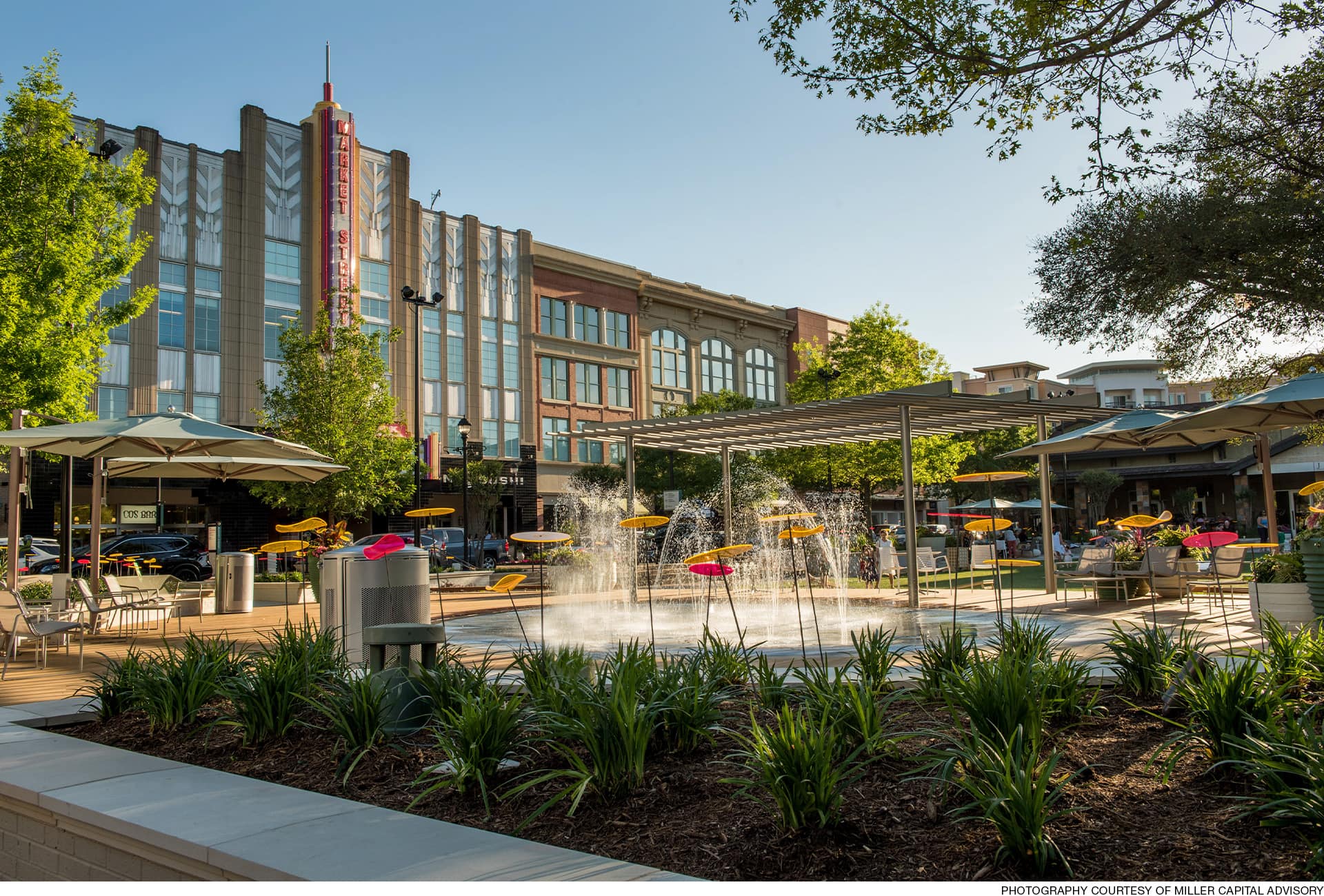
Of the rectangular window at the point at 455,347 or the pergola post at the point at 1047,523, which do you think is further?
the rectangular window at the point at 455,347

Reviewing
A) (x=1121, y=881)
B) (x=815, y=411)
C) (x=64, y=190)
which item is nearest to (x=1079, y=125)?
(x=815, y=411)

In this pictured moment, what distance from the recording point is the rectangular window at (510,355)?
153 feet

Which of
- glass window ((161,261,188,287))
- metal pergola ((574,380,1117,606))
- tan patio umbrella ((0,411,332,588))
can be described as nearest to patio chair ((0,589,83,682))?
tan patio umbrella ((0,411,332,588))

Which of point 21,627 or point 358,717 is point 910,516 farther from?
point 21,627

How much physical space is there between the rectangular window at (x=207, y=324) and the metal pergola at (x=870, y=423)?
24.5 m

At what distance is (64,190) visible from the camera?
1838cm

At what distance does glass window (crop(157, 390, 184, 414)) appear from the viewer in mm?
35494

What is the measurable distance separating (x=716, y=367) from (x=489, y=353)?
669 inches

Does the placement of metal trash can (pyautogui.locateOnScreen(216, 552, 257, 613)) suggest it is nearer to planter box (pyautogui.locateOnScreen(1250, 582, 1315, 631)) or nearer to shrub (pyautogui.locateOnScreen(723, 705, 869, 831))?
shrub (pyautogui.locateOnScreen(723, 705, 869, 831))

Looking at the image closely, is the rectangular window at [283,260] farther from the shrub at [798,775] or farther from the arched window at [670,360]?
the shrub at [798,775]

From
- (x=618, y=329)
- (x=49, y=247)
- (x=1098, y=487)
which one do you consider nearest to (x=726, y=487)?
(x=49, y=247)

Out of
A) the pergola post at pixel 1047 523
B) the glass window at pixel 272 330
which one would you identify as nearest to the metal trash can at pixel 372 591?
the pergola post at pixel 1047 523

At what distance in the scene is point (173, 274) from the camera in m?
36.4
